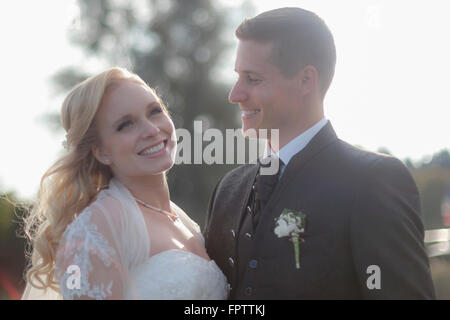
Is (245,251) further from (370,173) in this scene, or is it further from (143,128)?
(143,128)

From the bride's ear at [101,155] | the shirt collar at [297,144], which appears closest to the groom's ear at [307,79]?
the shirt collar at [297,144]

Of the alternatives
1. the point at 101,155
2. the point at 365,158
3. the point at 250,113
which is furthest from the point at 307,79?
the point at 101,155

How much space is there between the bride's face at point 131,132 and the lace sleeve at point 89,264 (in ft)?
2.16

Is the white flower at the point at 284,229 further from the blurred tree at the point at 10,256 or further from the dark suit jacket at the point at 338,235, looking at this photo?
the blurred tree at the point at 10,256

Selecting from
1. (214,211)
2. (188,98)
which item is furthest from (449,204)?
(188,98)

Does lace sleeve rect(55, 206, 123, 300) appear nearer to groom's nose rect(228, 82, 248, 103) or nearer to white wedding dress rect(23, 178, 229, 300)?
white wedding dress rect(23, 178, 229, 300)

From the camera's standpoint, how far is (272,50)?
12.7 feet

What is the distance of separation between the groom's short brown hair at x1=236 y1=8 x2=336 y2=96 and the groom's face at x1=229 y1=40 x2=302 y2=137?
70 mm

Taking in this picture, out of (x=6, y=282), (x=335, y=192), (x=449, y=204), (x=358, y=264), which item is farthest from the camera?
(x=449, y=204)

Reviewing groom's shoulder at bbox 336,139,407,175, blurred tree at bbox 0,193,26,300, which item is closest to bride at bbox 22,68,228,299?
groom's shoulder at bbox 336,139,407,175

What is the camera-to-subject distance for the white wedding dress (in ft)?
11.3

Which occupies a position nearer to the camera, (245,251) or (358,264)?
(358,264)

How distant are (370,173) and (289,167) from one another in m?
0.61

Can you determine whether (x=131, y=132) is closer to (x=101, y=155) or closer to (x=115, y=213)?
(x=101, y=155)
